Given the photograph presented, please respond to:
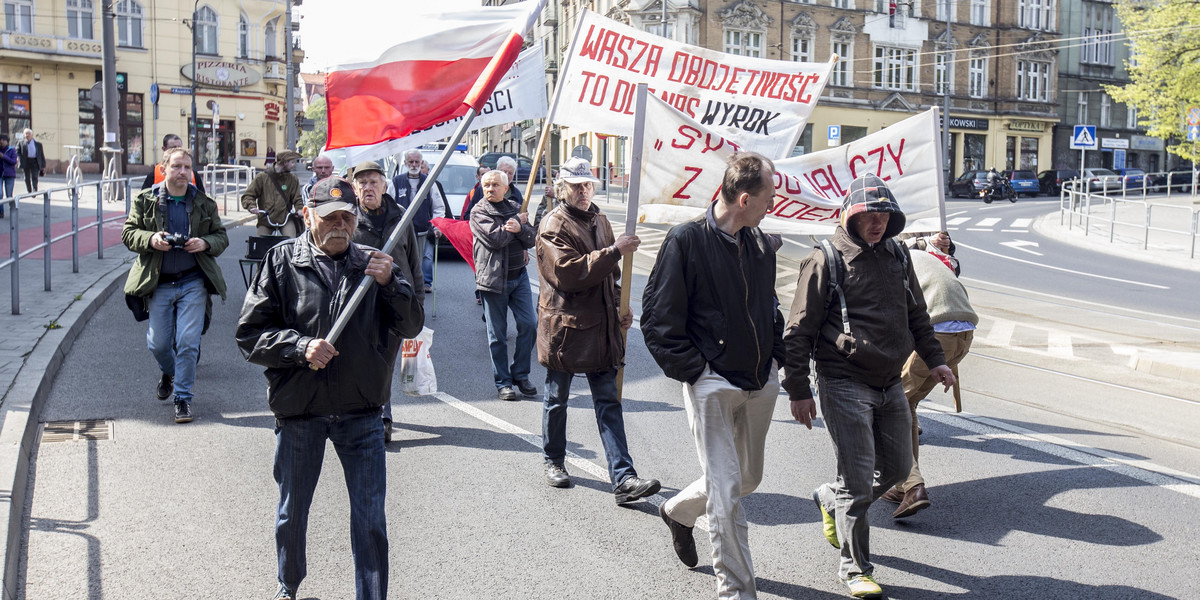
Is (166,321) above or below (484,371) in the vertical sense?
above

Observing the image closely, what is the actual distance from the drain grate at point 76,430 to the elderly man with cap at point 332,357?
333 centimetres

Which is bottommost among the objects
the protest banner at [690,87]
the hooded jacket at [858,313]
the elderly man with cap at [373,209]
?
the hooded jacket at [858,313]

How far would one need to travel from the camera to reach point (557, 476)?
6.09 metres

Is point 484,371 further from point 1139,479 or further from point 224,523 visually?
point 1139,479

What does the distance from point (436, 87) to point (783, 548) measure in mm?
2853

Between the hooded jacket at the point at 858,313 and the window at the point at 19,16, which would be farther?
the window at the point at 19,16

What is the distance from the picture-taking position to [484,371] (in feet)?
30.9

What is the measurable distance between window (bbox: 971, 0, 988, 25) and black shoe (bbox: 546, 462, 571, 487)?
5844 cm

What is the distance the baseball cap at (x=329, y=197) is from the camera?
409cm

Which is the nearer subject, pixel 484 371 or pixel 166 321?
pixel 166 321

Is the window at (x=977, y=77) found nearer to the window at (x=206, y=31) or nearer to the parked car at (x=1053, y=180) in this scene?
the parked car at (x=1053, y=180)

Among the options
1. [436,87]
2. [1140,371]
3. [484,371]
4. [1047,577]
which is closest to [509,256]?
[484,371]

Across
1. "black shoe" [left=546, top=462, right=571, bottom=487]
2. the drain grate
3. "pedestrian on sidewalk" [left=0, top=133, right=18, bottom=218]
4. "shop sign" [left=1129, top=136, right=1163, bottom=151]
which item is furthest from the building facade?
"shop sign" [left=1129, top=136, right=1163, bottom=151]

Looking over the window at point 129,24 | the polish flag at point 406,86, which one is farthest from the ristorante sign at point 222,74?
the polish flag at point 406,86
